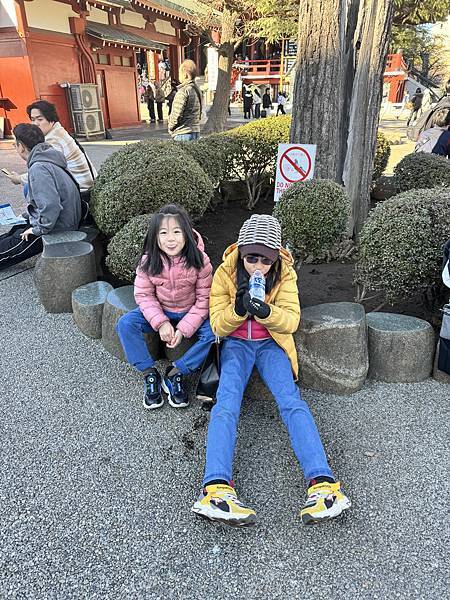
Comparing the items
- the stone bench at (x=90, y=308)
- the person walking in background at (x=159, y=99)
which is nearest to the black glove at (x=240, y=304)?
the stone bench at (x=90, y=308)

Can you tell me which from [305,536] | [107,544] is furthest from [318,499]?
[107,544]

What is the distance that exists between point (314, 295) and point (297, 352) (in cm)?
100

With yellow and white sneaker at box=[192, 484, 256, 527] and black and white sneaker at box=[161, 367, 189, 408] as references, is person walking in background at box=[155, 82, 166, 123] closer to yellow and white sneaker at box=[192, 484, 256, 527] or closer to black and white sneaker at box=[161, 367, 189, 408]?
black and white sneaker at box=[161, 367, 189, 408]

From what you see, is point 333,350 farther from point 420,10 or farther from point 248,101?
point 248,101

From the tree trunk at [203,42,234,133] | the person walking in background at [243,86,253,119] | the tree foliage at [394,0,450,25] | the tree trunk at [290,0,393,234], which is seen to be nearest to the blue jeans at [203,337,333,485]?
the tree trunk at [290,0,393,234]

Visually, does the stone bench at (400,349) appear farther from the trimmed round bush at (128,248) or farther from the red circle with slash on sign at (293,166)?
the trimmed round bush at (128,248)

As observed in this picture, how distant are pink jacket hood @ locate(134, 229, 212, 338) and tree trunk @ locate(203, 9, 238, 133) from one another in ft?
41.1

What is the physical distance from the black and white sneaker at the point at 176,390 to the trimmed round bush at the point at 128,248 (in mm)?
937

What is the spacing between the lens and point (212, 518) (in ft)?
6.03

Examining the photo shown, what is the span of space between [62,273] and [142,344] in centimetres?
119

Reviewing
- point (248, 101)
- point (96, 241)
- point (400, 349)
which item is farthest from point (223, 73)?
point (400, 349)

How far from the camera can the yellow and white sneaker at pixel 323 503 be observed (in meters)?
1.84

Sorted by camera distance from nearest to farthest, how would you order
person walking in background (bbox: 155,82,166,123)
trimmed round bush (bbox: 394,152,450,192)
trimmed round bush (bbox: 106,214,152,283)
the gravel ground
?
the gravel ground → trimmed round bush (bbox: 106,214,152,283) → trimmed round bush (bbox: 394,152,450,192) → person walking in background (bbox: 155,82,166,123)

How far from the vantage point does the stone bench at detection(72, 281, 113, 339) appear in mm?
3258
